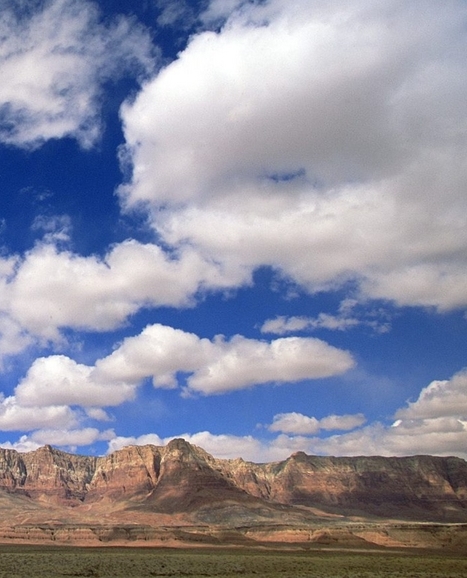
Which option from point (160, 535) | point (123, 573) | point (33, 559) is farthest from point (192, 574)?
point (160, 535)

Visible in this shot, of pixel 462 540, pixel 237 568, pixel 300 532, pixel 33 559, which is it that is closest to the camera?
pixel 237 568

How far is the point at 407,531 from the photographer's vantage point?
15212 centimetres

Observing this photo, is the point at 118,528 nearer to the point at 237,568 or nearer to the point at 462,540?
the point at 462,540

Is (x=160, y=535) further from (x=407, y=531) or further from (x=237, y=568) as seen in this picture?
(x=237, y=568)

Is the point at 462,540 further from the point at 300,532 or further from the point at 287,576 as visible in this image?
the point at 287,576

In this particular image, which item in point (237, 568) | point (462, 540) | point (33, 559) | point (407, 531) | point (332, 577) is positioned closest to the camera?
point (332, 577)

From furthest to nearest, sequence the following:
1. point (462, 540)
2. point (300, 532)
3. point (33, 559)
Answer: point (300, 532) < point (462, 540) < point (33, 559)

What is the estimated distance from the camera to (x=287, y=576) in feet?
217

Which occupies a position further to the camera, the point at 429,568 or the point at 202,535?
the point at 202,535

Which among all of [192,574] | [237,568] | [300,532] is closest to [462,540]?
[300,532]

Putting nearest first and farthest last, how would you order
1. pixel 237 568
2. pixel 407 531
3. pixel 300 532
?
pixel 237 568 < pixel 407 531 < pixel 300 532

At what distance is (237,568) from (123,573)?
54.7 ft

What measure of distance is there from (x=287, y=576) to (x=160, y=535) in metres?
101

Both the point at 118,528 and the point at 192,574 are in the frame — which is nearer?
the point at 192,574
